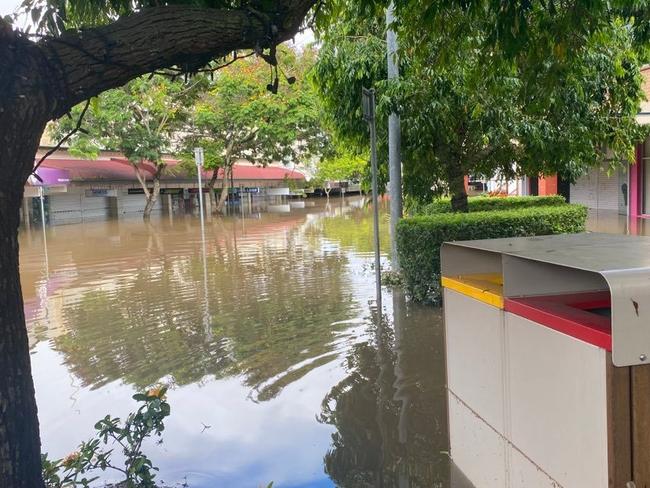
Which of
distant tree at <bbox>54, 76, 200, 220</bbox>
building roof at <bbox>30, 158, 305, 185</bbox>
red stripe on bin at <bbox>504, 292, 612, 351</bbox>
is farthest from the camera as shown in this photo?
building roof at <bbox>30, 158, 305, 185</bbox>

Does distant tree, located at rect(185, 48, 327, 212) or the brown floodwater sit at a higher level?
distant tree, located at rect(185, 48, 327, 212)

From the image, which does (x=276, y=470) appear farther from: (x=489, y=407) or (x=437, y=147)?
→ (x=437, y=147)

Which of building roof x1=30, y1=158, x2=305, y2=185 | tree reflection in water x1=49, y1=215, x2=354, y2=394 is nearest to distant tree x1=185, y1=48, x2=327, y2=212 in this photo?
building roof x1=30, y1=158, x2=305, y2=185

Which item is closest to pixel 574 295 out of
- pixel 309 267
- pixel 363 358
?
pixel 363 358

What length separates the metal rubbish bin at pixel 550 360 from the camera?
2201 mm

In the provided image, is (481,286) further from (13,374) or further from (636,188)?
(636,188)

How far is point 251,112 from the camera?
2869 centimetres

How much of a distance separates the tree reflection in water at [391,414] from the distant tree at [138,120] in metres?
22.2

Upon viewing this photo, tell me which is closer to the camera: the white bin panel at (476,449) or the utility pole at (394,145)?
the white bin panel at (476,449)

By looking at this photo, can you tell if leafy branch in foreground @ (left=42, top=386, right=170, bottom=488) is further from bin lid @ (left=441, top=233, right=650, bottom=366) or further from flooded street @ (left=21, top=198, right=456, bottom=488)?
bin lid @ (left=441, top=233, right=650, bottom=366)

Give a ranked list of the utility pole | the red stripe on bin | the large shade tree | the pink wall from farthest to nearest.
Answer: the pink wall, the utility pole, the large shade tree, the red stripe on bin

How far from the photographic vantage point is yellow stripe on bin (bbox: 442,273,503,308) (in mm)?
2961

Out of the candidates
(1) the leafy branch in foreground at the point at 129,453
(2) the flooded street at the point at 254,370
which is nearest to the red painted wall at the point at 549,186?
(2) the flooded street at the point at 254,370

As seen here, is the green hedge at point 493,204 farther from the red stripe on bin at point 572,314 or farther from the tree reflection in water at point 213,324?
the red stripe on bin at point 572,314
